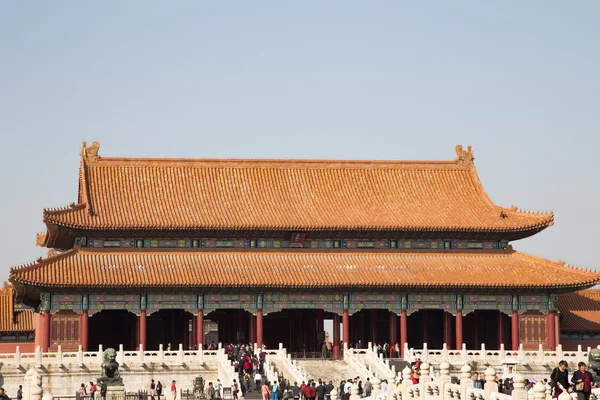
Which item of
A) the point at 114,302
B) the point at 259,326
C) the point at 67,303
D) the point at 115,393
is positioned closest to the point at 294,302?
the point at 259,326

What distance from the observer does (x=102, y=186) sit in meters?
78.4

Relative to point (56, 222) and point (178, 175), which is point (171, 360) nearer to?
point (56, 222)

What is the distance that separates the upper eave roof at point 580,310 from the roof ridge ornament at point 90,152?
89.6 ft

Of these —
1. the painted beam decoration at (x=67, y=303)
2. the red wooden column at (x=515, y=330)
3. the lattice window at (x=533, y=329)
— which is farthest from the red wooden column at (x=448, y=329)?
the painted beam decoration at (x=67, y=303)

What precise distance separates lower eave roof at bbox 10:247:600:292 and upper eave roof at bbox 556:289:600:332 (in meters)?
4.33

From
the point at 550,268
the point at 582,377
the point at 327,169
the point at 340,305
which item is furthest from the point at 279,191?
the point at 582,377

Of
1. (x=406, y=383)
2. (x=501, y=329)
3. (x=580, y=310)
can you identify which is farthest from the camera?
(x=580, y=310)

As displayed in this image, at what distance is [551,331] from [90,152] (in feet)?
89.4

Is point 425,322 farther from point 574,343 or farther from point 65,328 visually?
point 65,328

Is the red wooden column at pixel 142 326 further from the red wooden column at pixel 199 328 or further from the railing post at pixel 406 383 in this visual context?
the railing post at pixel 406 383

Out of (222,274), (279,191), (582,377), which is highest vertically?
(279,191)

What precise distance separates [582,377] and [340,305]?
1567 inches

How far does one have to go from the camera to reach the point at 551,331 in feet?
245

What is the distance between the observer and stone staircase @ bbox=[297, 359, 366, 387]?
62.4 m
